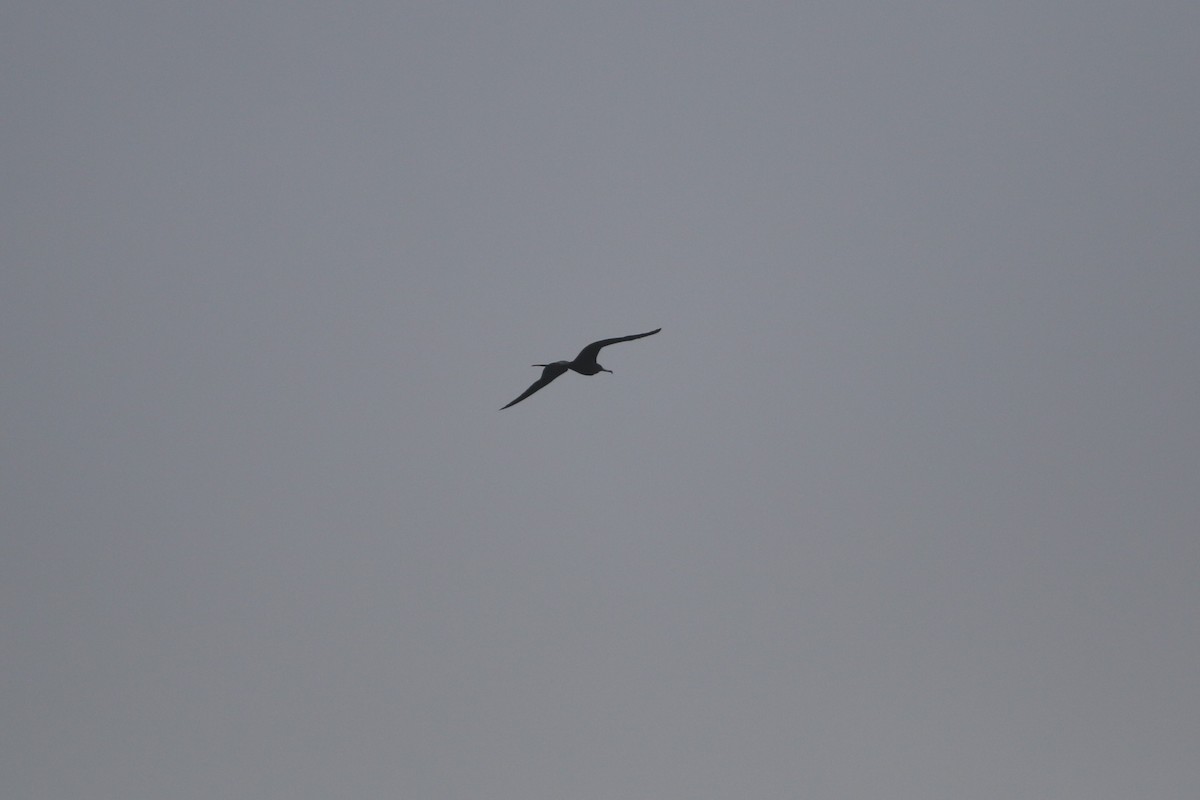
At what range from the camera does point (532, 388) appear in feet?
137

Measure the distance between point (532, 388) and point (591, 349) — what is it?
8.60 ft

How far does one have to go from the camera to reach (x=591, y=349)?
4156 centimetres
